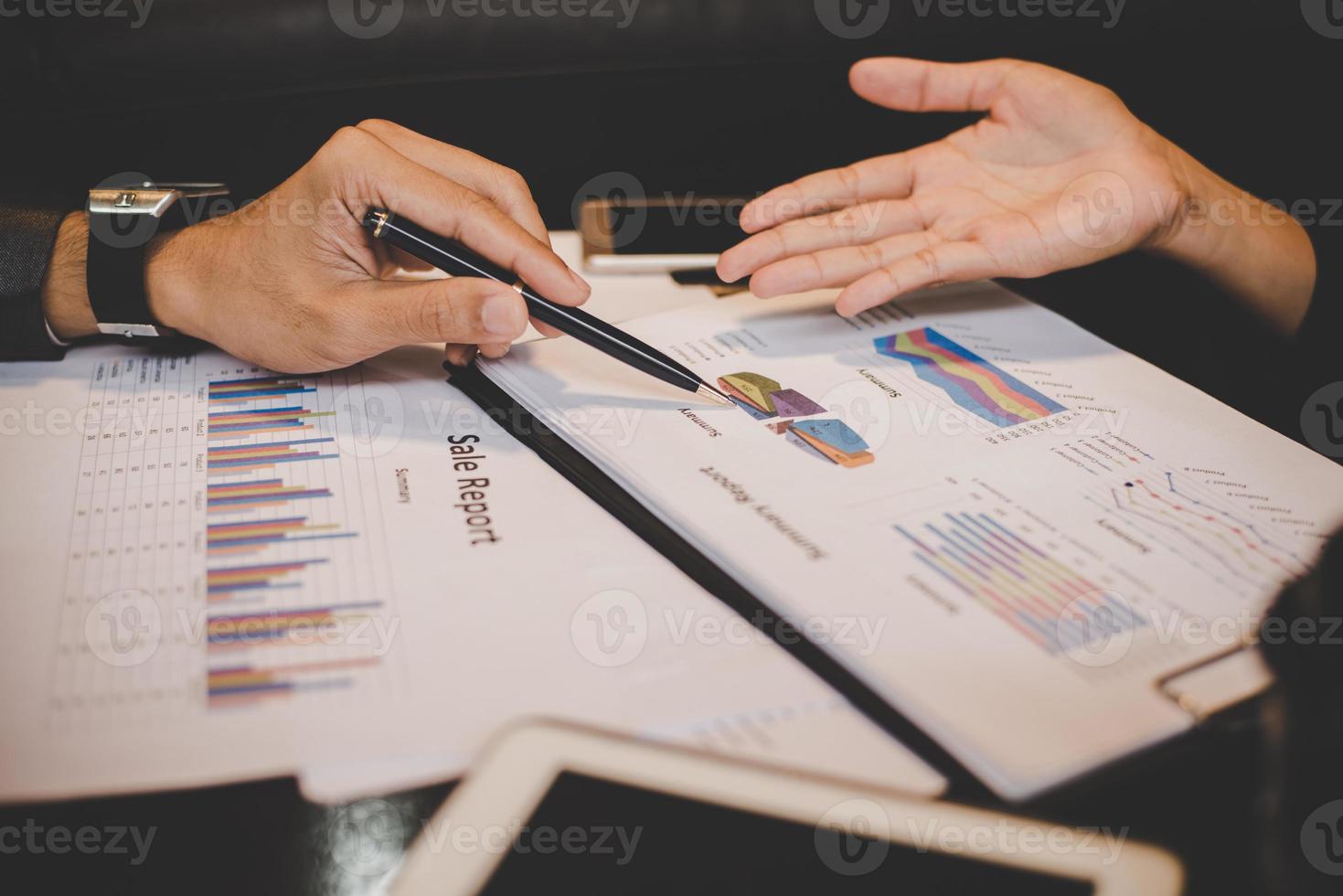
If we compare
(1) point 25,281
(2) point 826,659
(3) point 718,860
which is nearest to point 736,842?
(3) point 718,860

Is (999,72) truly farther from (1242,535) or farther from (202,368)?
(202,368)

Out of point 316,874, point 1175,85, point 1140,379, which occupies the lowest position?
point 316,874

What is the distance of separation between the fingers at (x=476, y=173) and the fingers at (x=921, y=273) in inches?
10.1

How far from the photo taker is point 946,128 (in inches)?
49.9

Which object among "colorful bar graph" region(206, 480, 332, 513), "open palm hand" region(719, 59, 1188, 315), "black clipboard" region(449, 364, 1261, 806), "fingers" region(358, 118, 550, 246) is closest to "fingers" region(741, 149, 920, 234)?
"open palm hand" region(719, 59, 1188, 315)

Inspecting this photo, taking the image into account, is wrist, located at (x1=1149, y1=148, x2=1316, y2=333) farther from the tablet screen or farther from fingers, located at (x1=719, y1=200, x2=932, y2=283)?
the tablet screen

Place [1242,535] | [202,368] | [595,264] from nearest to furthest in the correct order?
[1242,535], [202,368], [595,264]

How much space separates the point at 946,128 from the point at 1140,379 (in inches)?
26.4

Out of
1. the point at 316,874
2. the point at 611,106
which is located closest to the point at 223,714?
the point at 316,874

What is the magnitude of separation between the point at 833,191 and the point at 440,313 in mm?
426

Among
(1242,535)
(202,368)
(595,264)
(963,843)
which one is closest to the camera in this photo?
(963,843)

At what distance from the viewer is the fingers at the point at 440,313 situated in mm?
631

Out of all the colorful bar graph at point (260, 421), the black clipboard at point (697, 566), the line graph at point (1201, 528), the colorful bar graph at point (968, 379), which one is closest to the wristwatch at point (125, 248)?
the colorful bar graph at point (260, 421)

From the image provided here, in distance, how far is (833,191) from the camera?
885 mm
